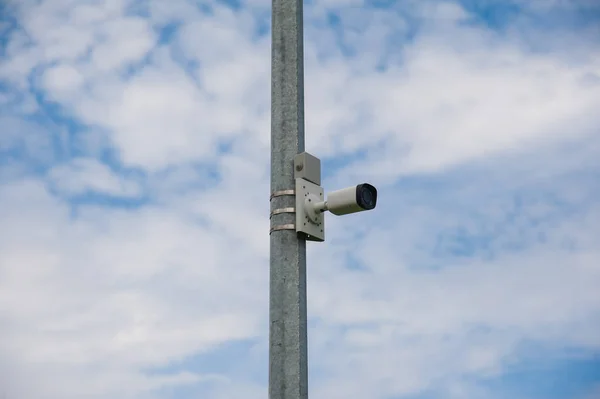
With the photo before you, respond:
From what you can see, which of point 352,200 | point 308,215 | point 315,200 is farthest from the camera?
point 315,200

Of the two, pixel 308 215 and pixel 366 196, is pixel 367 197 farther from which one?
pixel 308 215

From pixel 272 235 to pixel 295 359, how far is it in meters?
0.91

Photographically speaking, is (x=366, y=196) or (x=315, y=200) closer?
(x=366, y=196)

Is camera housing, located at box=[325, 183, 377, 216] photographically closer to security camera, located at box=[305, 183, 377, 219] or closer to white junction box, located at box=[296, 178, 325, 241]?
security camera, located at box=[305, 183, 377, 219]

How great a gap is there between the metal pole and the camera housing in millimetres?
291

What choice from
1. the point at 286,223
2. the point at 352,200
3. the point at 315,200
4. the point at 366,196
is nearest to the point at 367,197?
the point at 366,196

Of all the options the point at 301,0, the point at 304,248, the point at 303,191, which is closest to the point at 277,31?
the point at 301,0

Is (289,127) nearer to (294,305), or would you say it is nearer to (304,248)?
(304,248)

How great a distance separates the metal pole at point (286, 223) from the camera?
5.43m

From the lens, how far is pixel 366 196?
5797 mm

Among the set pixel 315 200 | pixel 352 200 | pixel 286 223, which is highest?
pixel 315 200

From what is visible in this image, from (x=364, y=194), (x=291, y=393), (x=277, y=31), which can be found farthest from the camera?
(x=277, y=31)

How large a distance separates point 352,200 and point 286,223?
491 mm

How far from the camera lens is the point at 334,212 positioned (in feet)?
19.3
